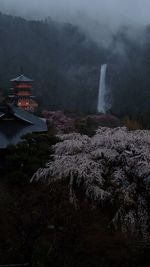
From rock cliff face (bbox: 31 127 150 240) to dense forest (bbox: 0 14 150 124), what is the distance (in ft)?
192

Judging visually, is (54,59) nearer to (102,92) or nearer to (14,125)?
(102,92)

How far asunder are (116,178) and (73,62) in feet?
280

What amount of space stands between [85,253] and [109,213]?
108 cm

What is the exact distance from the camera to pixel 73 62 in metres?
92.4

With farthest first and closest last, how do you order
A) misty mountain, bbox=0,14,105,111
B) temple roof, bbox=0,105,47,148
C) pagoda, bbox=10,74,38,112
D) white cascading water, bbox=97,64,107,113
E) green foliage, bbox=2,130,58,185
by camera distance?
white cascading water, bbox=97,64,107,113
misty mountain, bbox=0,14,105,111
pagoda, bbox=10,74,38,112
temple roof, bbox=0,105,47,148
green foliage, bbox=2,130,58,185

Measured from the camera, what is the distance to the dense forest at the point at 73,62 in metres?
75.1

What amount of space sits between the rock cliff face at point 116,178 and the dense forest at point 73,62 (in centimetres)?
5851

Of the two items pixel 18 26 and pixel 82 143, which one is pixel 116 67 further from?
pixel 82 143

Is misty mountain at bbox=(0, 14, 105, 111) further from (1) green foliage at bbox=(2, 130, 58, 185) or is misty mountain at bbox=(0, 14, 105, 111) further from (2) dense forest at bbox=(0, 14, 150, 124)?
(1) green foliage at bbox=(2, 130, 58, 185)

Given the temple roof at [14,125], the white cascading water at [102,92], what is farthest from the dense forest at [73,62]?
the temple roof at [14,125]

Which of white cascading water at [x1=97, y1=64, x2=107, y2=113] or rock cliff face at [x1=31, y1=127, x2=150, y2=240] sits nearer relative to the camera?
rock cliff face at [x1=31, y1=127, x2=150, y2=240]

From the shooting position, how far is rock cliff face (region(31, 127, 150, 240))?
8.57m

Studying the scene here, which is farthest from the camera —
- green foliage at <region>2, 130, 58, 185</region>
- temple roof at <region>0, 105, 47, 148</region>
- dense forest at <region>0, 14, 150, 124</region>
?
dense forest at <region>0, 14, 150, 124</region>

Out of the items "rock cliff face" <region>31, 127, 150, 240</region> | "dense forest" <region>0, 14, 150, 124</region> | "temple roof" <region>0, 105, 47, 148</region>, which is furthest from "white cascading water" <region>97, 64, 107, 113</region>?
"rock cliff face" <region>31, 127, 150, 240</region>
